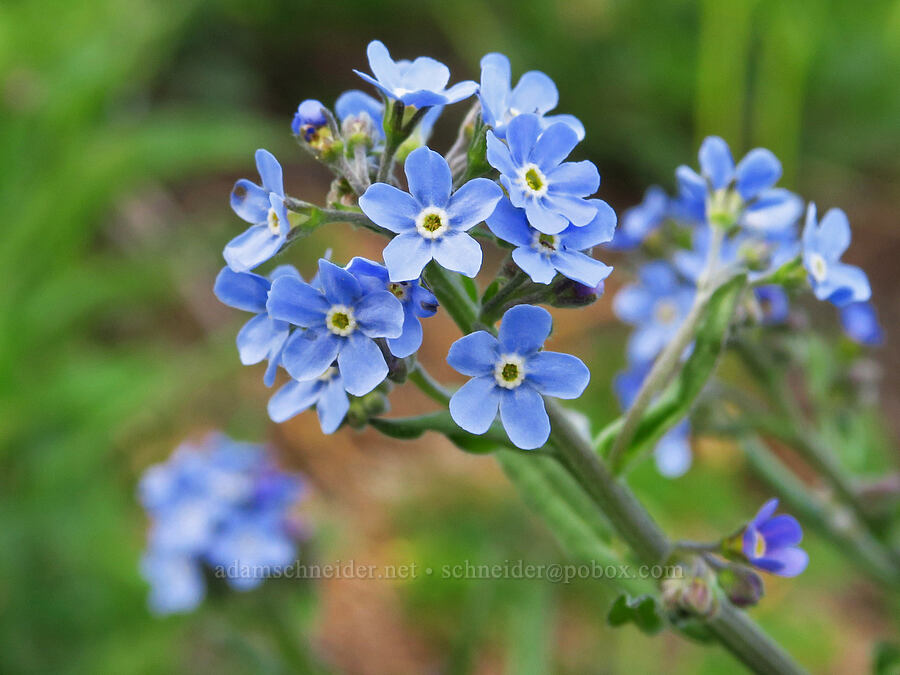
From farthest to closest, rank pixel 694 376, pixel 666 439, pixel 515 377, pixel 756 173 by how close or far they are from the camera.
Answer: pixel 666 439 < pixel 756 173 < pixel 694 376 < pixel 515 377

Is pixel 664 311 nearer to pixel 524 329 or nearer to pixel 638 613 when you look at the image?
Answer: pixel 638 613

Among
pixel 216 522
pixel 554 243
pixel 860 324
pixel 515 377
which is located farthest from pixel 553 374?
pixel 216 522

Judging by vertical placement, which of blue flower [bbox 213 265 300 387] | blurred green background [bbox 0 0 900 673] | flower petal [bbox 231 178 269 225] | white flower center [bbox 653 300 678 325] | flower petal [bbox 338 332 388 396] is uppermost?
flower petal [bbox 231 178 269 225]

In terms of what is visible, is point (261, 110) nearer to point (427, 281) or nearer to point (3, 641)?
point (3, 641)

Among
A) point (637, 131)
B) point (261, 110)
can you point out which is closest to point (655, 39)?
point (637, 131)

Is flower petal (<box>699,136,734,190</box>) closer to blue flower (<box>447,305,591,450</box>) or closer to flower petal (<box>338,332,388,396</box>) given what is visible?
blue flower (<box>447,305,591,450</box>)

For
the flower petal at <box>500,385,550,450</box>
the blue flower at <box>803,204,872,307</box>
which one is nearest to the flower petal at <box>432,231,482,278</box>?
the flower petal at <box>500,385,550,450</box>

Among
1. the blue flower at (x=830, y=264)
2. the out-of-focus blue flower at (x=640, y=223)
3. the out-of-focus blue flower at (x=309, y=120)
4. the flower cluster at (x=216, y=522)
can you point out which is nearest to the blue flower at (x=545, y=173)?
the out-of-focus blue flower at (x=309, y=120)
